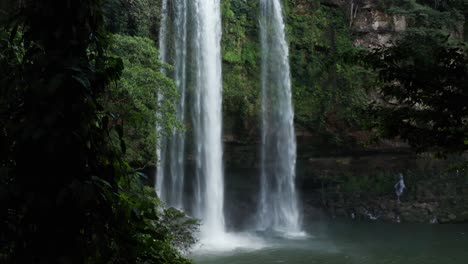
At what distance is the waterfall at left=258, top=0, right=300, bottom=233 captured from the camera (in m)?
20.3

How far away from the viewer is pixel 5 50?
7.55 ft

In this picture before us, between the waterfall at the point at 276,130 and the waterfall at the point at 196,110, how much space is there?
239cm

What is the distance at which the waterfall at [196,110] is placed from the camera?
1844cm

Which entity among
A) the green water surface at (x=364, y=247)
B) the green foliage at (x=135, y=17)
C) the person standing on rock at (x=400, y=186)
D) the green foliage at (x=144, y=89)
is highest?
the green foliage at (x=135, y=17)

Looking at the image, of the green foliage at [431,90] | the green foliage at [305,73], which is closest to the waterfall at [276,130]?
the green foliage at [305,73]

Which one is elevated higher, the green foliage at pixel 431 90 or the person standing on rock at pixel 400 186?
the green foliage at pixel 431 90

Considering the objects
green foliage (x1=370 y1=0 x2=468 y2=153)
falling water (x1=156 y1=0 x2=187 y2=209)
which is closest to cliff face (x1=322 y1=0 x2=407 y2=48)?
falling water (x1=156 y1=0 x2=187 y2=209)

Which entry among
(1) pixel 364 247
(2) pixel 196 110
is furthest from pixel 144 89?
(1) pixel 364 247

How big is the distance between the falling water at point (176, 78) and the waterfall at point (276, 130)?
11.7 ft

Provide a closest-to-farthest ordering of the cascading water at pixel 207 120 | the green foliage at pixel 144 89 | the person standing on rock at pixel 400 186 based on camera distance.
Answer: the green foliage at pixel 144 89 → the cascading water at pixel 207 120 → the person standing on rock at pixel 400 186

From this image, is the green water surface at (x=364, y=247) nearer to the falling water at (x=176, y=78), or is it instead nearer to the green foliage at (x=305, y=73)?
the falling water at (x=176, y=78)

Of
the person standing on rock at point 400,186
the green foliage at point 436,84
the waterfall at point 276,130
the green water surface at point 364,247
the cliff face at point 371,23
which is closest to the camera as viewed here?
the green foliage at point 436,84

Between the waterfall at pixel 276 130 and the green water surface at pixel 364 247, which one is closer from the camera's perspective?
the green water surface at pixel 364 247

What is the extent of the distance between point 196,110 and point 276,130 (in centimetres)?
363
